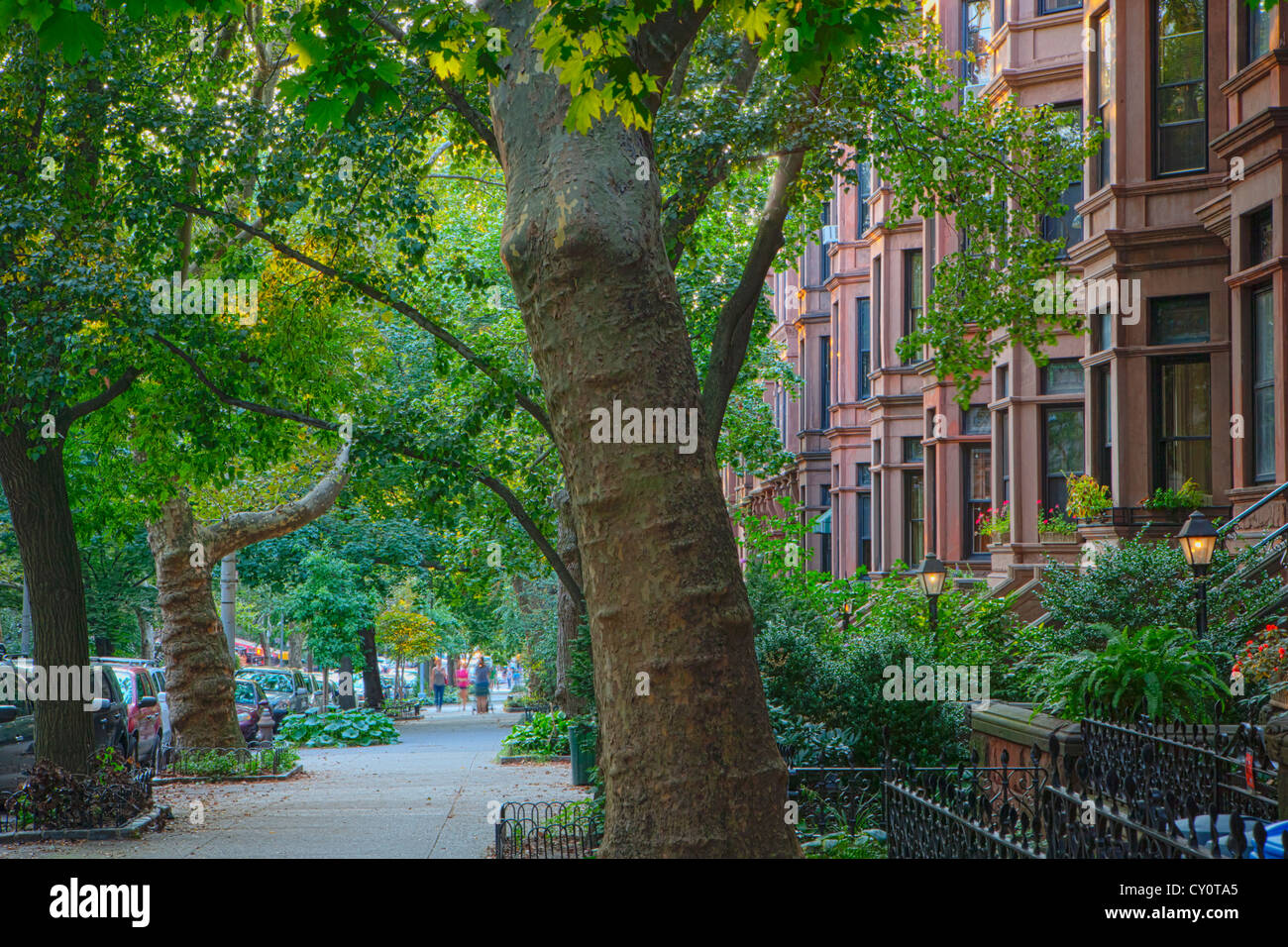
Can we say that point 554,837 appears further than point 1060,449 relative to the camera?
No

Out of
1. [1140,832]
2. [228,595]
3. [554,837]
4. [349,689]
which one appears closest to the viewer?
[1140,832]

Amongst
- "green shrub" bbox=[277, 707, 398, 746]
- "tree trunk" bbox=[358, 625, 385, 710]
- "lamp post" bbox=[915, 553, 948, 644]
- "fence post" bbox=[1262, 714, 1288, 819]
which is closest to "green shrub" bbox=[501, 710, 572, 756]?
"green shrub" bbox=[277, 707, 398, 746]

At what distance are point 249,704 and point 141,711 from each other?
1001cm

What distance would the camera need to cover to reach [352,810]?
53.5ft

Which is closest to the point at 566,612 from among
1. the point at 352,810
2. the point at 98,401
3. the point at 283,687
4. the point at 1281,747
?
the point at 352,810

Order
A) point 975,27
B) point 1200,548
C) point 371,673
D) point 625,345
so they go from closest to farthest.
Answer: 1. point 625,345
2. point 1200,548
3. point 975,27
4. point 371,673

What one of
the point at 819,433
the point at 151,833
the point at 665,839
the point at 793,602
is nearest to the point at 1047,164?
the point at 793,602

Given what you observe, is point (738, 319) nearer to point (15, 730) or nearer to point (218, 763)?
point (15, 730)

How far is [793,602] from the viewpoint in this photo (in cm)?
1446

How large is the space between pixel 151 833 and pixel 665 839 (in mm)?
9810

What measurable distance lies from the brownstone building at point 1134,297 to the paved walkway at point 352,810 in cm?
747

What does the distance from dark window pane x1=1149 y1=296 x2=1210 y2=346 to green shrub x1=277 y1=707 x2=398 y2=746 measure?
20939 mm

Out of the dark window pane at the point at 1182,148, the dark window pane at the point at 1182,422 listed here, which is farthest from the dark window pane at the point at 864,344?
the dark window pane at the point at 1182,422

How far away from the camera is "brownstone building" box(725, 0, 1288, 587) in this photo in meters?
16.0
